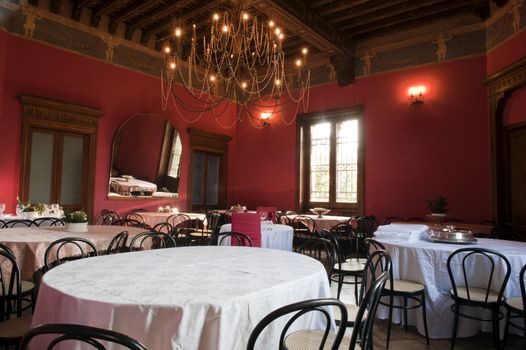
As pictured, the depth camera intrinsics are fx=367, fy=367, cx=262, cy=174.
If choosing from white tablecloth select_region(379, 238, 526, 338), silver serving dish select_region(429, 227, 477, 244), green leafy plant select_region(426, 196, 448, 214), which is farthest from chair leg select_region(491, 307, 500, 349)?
green leafy plant select_region(426, 196, 448, 214)

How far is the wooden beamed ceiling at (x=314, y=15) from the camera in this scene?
244 inches

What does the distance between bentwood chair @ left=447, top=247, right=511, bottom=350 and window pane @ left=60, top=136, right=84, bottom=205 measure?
20.2 feet

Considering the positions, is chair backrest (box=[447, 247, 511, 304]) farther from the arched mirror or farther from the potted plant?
the arched mirror

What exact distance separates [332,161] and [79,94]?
5258mm

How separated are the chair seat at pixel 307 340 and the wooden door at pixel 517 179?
15.3ft

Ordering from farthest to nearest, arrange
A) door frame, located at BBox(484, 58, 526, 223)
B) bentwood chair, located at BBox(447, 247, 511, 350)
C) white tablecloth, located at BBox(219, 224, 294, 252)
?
door frame, located at BBox(484, 58, 526, 223) → white tablecloth, located at BBox(219, 224, 294, 252) → bentwood chair, located at BBox(447, 247, 511, 350)

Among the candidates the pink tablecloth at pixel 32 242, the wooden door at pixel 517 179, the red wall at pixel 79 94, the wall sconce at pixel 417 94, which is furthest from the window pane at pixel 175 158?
the wooden door at pixel 517 179

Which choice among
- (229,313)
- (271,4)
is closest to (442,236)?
(229,313)

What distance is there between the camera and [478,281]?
2943 mm

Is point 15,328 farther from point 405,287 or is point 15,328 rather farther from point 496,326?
point 496,326

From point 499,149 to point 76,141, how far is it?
23.6ft

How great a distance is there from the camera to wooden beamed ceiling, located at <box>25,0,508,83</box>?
6199mm

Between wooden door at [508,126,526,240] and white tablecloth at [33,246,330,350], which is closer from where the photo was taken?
white tablecloth at [33,246,330,350]

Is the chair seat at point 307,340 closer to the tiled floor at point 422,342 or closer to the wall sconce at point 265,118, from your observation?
the tiled floor at point 422,342
